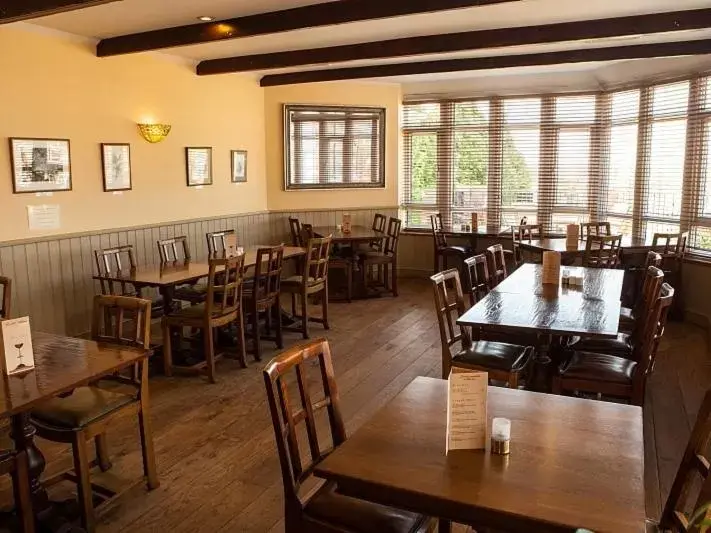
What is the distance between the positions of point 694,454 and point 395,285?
19.0 ft

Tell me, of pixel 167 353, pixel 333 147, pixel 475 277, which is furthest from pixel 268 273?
pixel 333 147

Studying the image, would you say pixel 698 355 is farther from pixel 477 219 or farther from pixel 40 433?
pixel 40 433

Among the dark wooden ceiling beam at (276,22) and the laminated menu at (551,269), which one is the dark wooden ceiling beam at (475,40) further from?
the laminated menu at (551,269)

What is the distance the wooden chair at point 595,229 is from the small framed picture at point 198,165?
4.23 metres

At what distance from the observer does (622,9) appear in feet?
15.0

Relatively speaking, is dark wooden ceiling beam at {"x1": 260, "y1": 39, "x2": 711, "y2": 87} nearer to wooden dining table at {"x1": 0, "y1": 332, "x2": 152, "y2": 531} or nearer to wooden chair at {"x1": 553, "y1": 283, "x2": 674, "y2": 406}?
wooden chair at {"x1": 553, "y1": 283, "x2": 674, "y2": 406}

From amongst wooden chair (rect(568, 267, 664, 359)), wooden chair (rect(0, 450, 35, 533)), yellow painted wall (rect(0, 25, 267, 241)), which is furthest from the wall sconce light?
wooden chair (rect(568, 267, 664, 359))

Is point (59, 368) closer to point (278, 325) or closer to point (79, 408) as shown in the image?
point (79, 408)

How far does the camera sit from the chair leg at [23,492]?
7.51ft

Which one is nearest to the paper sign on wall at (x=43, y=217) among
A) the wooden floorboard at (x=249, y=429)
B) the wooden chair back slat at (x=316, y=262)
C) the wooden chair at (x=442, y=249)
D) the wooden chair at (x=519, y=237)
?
the wooden floorboard at (x=249, y=429)

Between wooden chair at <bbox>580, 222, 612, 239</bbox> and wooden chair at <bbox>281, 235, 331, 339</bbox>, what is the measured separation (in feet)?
9.96

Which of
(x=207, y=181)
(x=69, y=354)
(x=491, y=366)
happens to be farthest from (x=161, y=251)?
(x=491, y=366)

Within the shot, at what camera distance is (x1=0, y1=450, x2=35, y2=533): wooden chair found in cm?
228

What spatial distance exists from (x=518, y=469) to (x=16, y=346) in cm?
196
